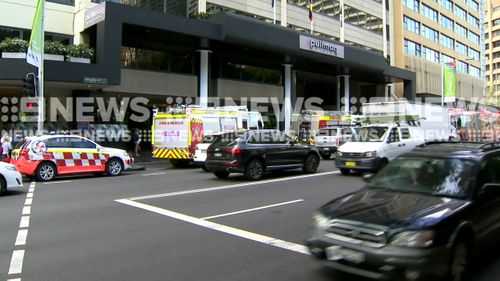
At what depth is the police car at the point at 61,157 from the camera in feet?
52.8

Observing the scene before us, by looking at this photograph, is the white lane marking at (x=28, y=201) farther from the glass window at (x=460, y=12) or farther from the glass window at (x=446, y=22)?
the glass window at (x=460, y=12)

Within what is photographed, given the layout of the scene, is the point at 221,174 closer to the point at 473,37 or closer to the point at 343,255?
the point at 343,255

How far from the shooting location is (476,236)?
218 inches

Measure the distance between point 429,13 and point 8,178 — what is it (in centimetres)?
5880

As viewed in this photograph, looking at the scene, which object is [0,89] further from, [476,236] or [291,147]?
[476,236]

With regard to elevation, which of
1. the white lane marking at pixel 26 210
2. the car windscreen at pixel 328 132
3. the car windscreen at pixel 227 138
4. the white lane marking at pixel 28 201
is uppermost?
the car windscreen at pixel 328 132

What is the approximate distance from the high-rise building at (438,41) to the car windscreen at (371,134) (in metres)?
37.8

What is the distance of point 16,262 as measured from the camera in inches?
247

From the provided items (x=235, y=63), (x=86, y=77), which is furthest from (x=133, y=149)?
(x=235, y=63)

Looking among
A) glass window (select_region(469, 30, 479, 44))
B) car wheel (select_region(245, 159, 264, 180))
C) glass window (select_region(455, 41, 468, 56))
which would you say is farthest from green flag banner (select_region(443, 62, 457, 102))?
car wheel (select_region(245, 159, 264, 180))

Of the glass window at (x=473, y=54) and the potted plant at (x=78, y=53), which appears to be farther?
the glass window at (x=473, y=54)

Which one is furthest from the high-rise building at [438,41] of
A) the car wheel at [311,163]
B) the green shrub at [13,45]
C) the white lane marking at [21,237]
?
the white lane marking at [21,237]

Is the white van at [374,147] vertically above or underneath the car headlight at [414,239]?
above

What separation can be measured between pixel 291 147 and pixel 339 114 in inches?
638
